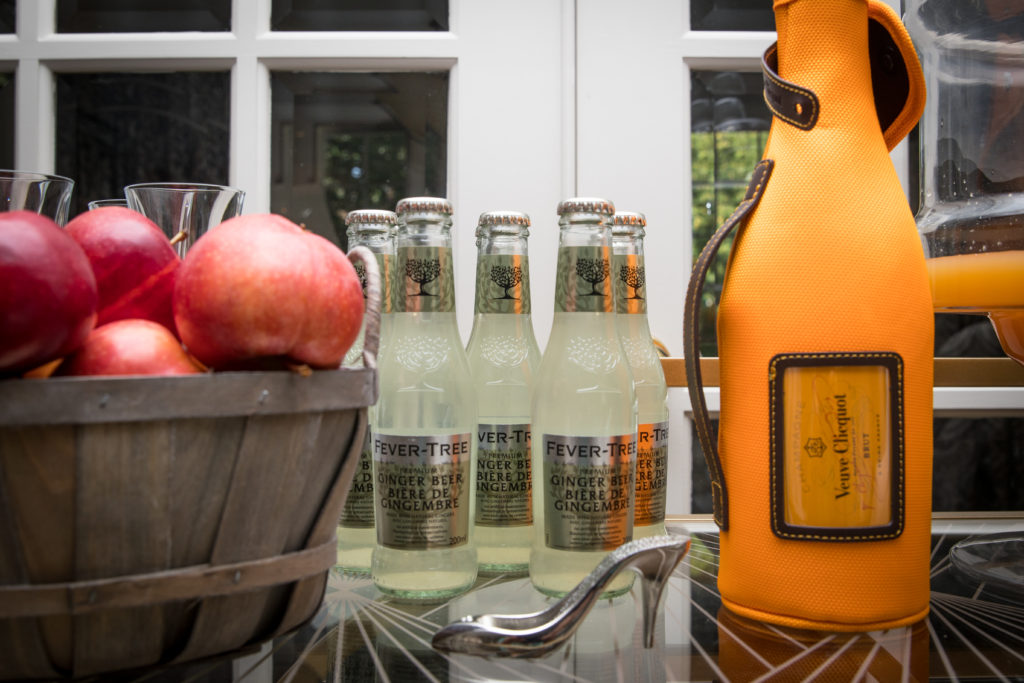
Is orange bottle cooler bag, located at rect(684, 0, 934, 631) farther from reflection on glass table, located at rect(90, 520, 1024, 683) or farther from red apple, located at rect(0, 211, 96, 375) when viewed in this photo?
red apple, located at rect(0, 211, 96, 375)

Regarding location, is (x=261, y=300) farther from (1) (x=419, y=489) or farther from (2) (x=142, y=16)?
(2) (x=142, y=16)

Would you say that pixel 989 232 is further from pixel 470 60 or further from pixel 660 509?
pixel 470 60

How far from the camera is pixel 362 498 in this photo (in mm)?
586

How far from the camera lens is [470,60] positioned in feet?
3.49

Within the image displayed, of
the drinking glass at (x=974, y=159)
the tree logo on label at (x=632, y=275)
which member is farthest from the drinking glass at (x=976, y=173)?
the tree logo on label at (x=632, y=275)

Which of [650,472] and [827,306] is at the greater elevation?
[827,306]

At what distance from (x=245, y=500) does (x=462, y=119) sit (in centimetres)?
84

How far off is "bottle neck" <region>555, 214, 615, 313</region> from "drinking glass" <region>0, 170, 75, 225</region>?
0.35 metres

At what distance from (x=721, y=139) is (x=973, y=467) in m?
0.78

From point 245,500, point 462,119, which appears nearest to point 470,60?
point 462,119

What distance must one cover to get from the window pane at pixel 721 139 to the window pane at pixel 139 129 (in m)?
0.71

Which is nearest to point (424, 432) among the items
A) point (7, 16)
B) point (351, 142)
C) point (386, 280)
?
point (386, 280)

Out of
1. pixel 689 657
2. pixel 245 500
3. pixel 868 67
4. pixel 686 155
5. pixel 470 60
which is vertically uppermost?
pixel 470 60

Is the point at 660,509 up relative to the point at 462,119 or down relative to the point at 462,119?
down
